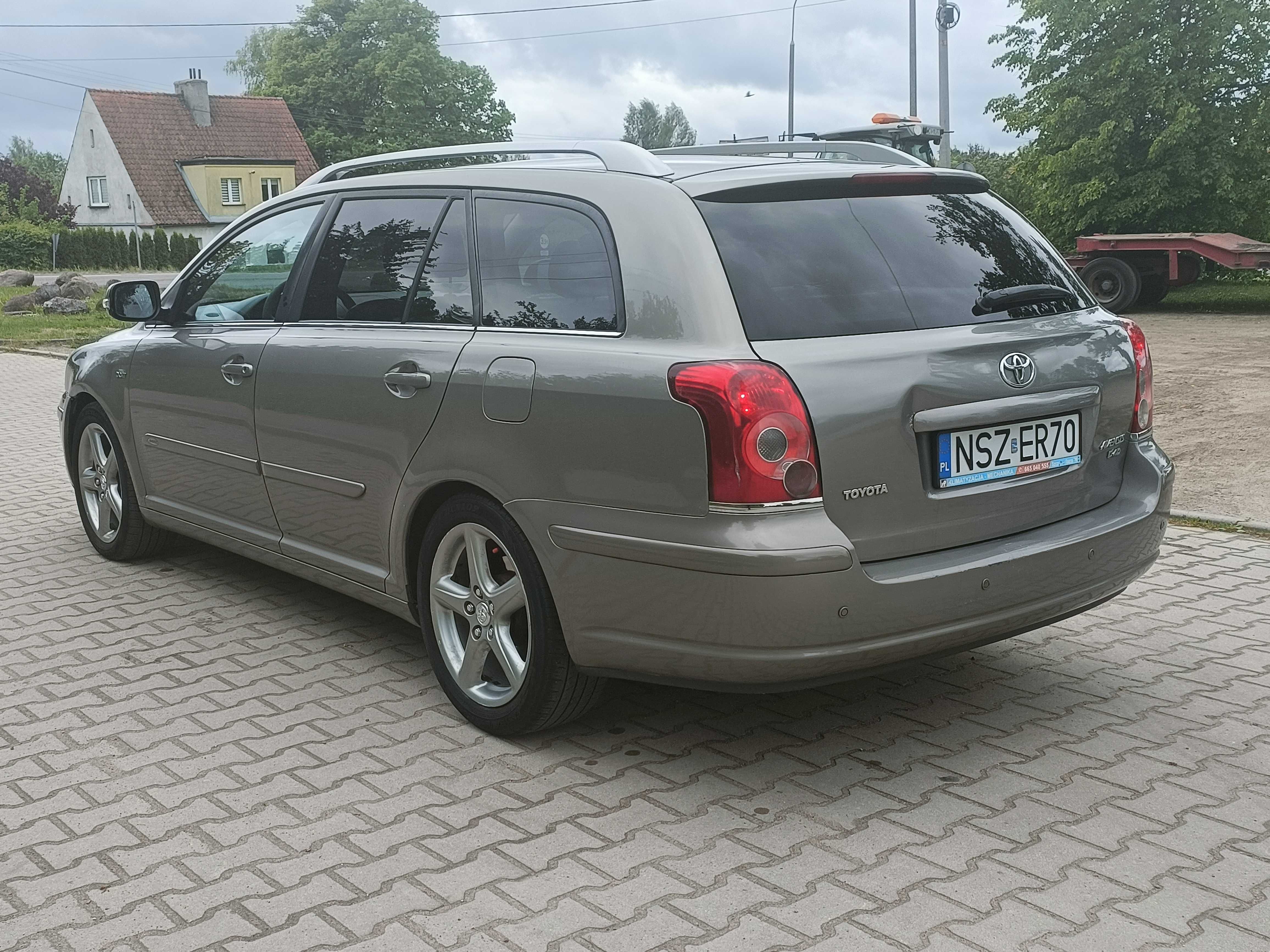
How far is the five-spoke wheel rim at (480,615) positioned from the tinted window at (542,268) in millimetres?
639

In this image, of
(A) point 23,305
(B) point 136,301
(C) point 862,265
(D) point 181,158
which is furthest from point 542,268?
(D) point 181,158

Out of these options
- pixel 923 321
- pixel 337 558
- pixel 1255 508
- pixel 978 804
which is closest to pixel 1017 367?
pixel 923 321

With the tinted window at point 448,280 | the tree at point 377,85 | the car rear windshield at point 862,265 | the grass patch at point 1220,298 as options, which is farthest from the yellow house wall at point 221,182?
the car rear windshield at point 862,265

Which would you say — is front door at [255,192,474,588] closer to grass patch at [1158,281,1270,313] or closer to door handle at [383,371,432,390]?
door handle at [383,371,432,390]

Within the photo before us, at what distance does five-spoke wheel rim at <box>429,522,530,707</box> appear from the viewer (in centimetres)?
391

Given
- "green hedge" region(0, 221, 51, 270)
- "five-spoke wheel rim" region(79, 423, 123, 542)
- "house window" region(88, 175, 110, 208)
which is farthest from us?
"house window" region(88, 175, 110, 208)

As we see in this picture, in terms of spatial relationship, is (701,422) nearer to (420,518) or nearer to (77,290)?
(420,518)

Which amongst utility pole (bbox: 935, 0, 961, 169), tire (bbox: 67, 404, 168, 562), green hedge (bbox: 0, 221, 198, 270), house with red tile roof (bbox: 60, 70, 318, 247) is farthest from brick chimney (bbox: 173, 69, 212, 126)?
tire (bbox: 67, 404, 168, 562)

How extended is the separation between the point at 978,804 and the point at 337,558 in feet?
7.52

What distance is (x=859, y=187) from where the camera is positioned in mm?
3795

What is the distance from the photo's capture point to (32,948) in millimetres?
2859

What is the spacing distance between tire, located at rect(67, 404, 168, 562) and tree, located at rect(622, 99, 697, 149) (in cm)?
13346

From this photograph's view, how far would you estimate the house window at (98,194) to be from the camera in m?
65.6

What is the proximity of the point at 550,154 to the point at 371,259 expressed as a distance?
0.77 m
